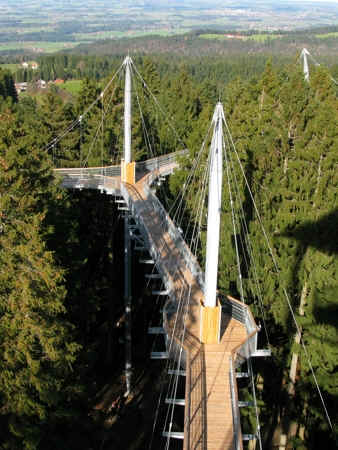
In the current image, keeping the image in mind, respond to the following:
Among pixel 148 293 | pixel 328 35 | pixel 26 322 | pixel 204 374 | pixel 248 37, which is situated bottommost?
pixel 148 293

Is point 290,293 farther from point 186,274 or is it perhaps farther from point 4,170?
point 4,170

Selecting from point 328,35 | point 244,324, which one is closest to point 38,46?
point 328,35

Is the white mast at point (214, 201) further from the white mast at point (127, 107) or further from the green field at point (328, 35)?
the green field at point (328, 35)

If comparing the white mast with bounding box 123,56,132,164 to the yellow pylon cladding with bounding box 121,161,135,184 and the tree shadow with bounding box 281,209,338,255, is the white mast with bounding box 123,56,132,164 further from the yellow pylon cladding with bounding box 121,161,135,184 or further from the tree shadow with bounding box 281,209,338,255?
the tree shadow with bounding box 281,209,338,255

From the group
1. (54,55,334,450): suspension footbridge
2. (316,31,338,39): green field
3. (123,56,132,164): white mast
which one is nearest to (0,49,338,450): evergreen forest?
(54,55,334,450): suspension footbridge

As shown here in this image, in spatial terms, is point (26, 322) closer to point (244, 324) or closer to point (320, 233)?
point (244, 324)

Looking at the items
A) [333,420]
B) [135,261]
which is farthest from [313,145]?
[135,261]
